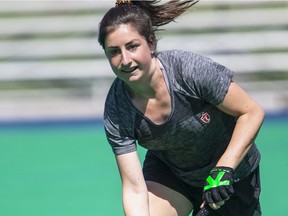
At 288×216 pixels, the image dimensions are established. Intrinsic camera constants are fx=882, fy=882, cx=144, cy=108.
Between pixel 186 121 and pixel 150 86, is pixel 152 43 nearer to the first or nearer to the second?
pixel 150 86

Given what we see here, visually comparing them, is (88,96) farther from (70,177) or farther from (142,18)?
(142,18)

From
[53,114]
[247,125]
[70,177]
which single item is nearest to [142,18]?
[247,125]

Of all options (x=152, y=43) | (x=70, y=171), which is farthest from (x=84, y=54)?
(x=152, y=43)

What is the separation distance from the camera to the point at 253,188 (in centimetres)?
417

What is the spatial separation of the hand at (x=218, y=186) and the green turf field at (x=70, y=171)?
7.19 ft

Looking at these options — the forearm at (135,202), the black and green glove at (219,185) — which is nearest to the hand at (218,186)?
the black and green glove at (219,185)

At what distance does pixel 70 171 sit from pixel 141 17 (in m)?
3.54

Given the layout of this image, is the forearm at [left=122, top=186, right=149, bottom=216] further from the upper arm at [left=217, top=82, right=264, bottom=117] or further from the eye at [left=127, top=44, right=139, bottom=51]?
the eye at [left=127, top=44, right=139, bottom=51]

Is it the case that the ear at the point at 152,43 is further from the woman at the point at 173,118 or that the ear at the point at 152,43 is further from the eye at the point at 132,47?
the eye at the point at 132,47

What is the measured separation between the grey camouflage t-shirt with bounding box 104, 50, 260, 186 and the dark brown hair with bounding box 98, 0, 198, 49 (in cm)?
14

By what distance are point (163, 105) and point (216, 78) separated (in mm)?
288

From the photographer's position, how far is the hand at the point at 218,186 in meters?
3.66

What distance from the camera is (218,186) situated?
366 centimetres

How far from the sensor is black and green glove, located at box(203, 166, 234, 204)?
12.0 feet
